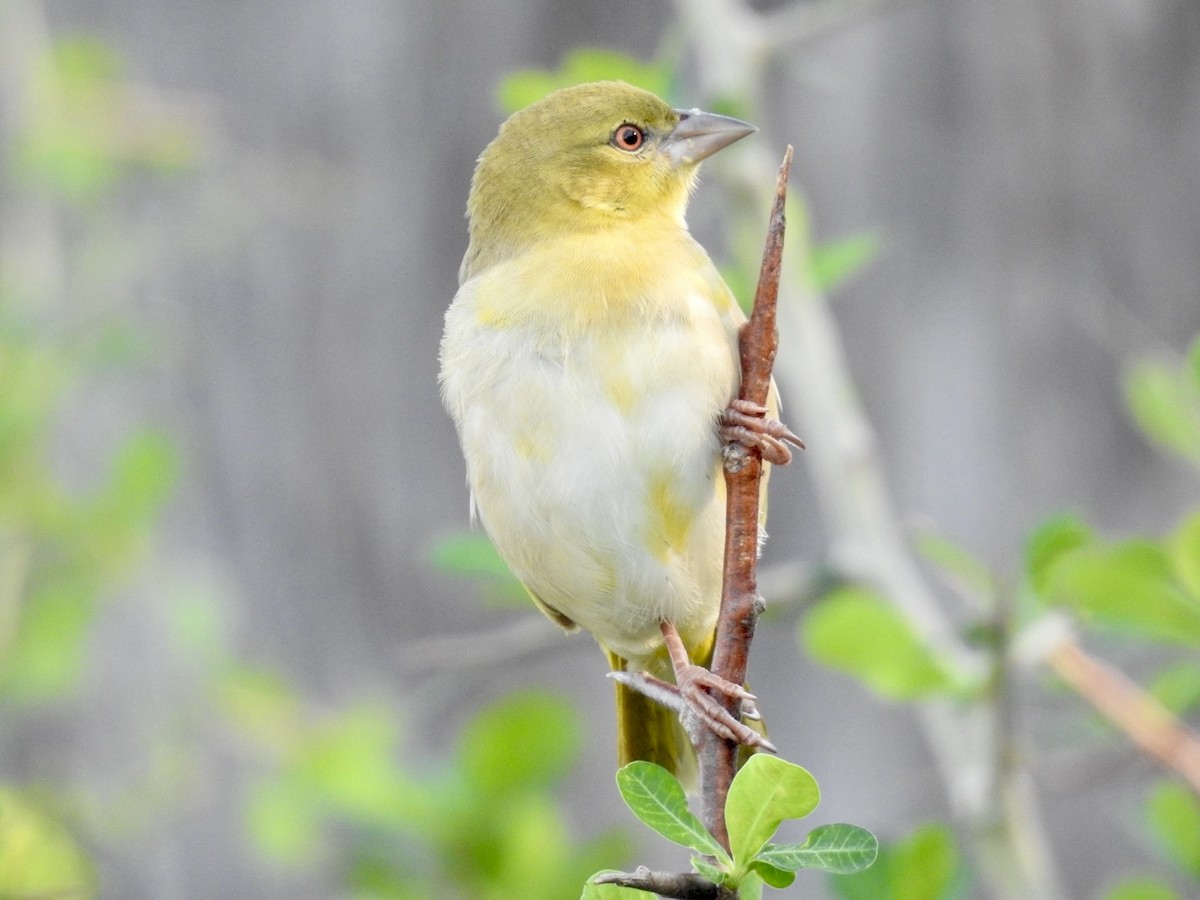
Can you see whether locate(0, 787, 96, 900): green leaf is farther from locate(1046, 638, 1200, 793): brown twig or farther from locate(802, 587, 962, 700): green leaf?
locate(1046, 638, 1200, 793): brown twig

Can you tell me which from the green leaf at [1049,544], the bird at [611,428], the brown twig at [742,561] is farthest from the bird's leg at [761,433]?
the green leaf at [1049,544]

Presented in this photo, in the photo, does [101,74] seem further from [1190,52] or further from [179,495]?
[1190,52]

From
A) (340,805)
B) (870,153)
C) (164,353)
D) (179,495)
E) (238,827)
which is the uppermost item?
(870,153)

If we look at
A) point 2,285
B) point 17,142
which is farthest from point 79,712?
point 17,142

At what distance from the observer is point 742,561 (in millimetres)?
1198

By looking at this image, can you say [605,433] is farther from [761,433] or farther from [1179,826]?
[1179,826]

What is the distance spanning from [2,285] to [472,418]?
6.06ft

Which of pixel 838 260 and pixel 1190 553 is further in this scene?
pixel 838 260

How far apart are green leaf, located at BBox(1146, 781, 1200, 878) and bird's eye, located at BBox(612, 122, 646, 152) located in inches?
45.5

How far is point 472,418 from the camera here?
6.28 feet

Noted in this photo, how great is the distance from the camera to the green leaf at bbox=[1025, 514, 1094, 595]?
167cm

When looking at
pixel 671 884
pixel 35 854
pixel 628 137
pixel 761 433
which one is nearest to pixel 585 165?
pixel 628 137

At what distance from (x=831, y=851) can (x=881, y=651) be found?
0.78 meters

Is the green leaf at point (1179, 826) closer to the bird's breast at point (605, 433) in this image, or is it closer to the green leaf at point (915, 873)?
the green leaf at point (915, 873)
